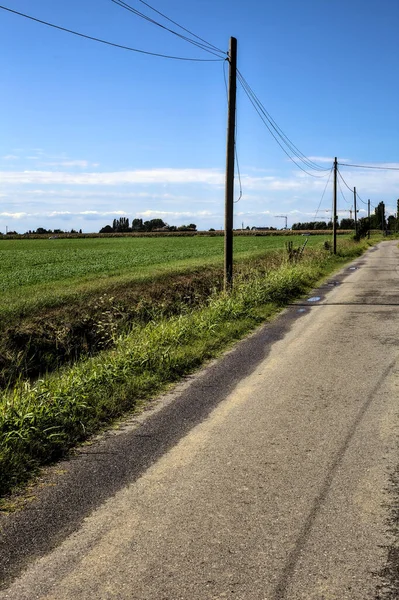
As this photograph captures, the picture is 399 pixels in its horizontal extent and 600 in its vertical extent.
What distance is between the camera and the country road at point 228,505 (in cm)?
323

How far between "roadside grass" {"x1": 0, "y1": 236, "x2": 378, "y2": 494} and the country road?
31 cm

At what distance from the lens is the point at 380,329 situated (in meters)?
11.1

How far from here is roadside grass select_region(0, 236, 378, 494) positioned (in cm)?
510

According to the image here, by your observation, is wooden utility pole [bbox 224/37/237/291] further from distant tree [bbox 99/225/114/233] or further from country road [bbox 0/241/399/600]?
distant tree [bbox 99/225/114/233]

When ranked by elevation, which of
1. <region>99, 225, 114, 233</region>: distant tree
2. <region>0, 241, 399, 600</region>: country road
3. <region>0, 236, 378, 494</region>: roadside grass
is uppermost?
<region>99, 225, 114, 233</region>: distant tree

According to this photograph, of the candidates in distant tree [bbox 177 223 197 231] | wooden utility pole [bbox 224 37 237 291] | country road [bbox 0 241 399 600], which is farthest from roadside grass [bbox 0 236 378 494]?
distant tree [bbox 177 223 197 231]

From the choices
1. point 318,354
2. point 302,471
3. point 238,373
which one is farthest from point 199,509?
point 318,354

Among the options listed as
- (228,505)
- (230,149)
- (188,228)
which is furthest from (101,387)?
(188,228)

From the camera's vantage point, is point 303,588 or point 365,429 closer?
point 303,588

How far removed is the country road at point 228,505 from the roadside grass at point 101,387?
0.31 meters

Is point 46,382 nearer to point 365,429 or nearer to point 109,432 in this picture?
point 109,432

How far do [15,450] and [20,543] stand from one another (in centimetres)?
141

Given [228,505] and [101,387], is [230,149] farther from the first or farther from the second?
[228,505]

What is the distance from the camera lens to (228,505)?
411cm
